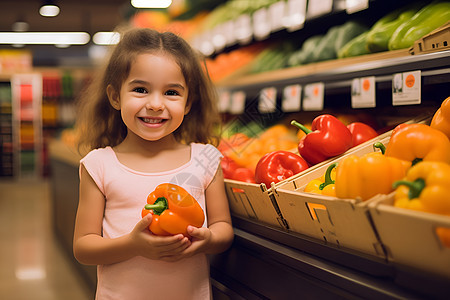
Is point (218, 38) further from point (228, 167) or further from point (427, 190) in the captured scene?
point (427, 190)

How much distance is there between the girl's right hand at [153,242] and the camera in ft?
4.10

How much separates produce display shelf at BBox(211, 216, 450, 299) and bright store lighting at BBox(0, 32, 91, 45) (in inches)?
432

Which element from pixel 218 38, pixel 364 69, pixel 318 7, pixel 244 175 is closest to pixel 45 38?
pixel 218 38

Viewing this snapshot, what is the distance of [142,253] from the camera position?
1.32 m

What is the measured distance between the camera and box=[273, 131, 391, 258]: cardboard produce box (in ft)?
3.41

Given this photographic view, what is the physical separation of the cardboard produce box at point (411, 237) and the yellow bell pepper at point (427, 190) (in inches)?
1.5

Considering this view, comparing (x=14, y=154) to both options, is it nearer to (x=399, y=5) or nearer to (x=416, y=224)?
(x=399, y=5)

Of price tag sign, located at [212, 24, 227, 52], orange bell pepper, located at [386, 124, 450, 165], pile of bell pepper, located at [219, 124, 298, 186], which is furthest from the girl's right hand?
price tag sign, located at [212, 24, 227, 52]

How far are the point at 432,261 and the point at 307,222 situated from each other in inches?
15.1

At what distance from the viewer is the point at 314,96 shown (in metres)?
2.15

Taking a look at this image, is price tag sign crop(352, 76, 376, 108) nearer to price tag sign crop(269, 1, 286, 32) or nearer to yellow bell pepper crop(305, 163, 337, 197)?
yellow bell pepper crop(305, 163, 337, 197)

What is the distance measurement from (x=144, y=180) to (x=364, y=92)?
961 mm

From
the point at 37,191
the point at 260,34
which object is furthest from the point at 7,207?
the point at 260,34

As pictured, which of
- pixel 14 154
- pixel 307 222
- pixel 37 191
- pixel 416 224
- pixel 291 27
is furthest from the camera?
pixel 14 154
